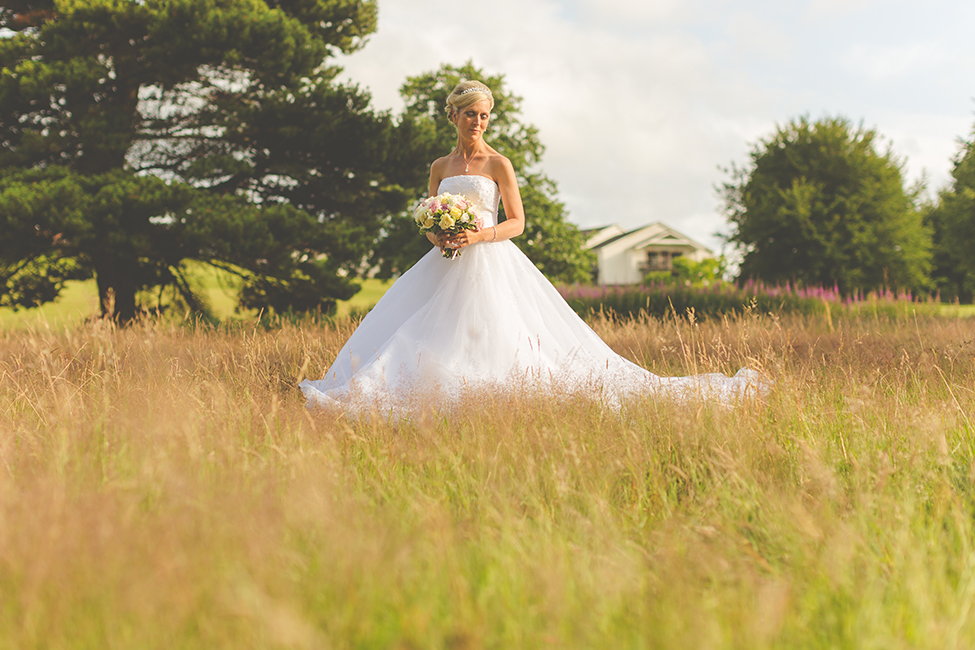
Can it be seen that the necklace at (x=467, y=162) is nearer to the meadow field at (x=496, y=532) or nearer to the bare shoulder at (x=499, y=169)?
the bare shoulder at (x=499, y=169)

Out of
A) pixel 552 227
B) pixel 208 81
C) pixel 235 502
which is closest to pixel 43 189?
pixel 208 81

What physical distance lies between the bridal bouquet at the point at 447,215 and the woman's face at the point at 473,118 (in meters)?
0.61

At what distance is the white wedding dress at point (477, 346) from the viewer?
3834mm

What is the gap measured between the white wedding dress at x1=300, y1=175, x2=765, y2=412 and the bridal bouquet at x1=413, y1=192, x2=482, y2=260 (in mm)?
275

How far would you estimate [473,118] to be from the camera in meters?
4.74

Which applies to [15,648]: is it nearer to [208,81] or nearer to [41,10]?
[208,81]

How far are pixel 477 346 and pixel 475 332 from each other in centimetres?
11

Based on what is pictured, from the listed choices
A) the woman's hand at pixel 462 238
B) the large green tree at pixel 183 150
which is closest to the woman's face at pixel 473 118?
the woman's hand at pixel 462 238

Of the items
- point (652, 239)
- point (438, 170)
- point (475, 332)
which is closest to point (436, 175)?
point (438, 170)

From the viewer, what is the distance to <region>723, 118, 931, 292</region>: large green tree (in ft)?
68.2

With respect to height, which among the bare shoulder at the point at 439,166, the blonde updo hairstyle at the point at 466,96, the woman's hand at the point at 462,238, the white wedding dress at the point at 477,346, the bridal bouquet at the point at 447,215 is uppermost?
the blonde updo hairstyle at the point at 466,96

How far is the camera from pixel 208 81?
1144cm

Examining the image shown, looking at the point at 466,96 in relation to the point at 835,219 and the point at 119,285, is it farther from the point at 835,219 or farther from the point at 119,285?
the point at 835,219

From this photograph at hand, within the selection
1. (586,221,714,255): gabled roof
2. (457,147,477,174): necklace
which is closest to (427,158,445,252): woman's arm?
(457,147,477,174): necklace
